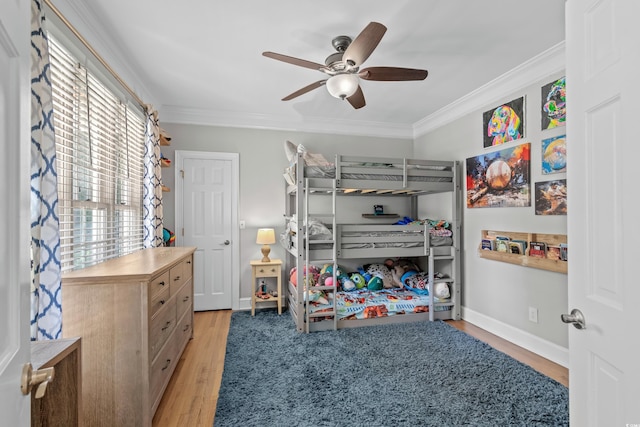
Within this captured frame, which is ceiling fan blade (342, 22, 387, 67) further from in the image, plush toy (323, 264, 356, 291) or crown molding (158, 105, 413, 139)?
plush toy (323, 264, 356, 291)

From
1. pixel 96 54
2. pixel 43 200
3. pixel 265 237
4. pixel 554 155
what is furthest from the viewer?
pixel 265 237

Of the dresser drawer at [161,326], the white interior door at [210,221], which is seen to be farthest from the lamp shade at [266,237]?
the dresser drawer at [161,326]

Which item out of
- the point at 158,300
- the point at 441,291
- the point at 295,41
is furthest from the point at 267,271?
the point at 295,41

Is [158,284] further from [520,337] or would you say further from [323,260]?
[520,337]

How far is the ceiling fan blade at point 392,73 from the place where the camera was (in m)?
2.13

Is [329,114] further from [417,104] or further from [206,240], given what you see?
[206,240]

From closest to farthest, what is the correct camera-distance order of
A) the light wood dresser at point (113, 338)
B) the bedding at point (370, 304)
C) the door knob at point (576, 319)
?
the door knob at point (576, 319), the light wood dresser at point (113, 338), the bedding at point (370, 304)

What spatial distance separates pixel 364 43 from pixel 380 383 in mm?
2273

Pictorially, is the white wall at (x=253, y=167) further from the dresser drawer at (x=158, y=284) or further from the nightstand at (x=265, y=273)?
the dresser drawer at (x=158, y=284)

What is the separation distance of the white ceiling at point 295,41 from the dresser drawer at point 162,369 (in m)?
2.21

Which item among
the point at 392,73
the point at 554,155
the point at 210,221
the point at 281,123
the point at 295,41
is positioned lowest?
the point at 210,221

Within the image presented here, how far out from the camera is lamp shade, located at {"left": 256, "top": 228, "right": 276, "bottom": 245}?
3686 mm

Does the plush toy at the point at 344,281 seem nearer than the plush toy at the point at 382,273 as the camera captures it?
Yes

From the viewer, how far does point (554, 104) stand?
2520 millimetres
